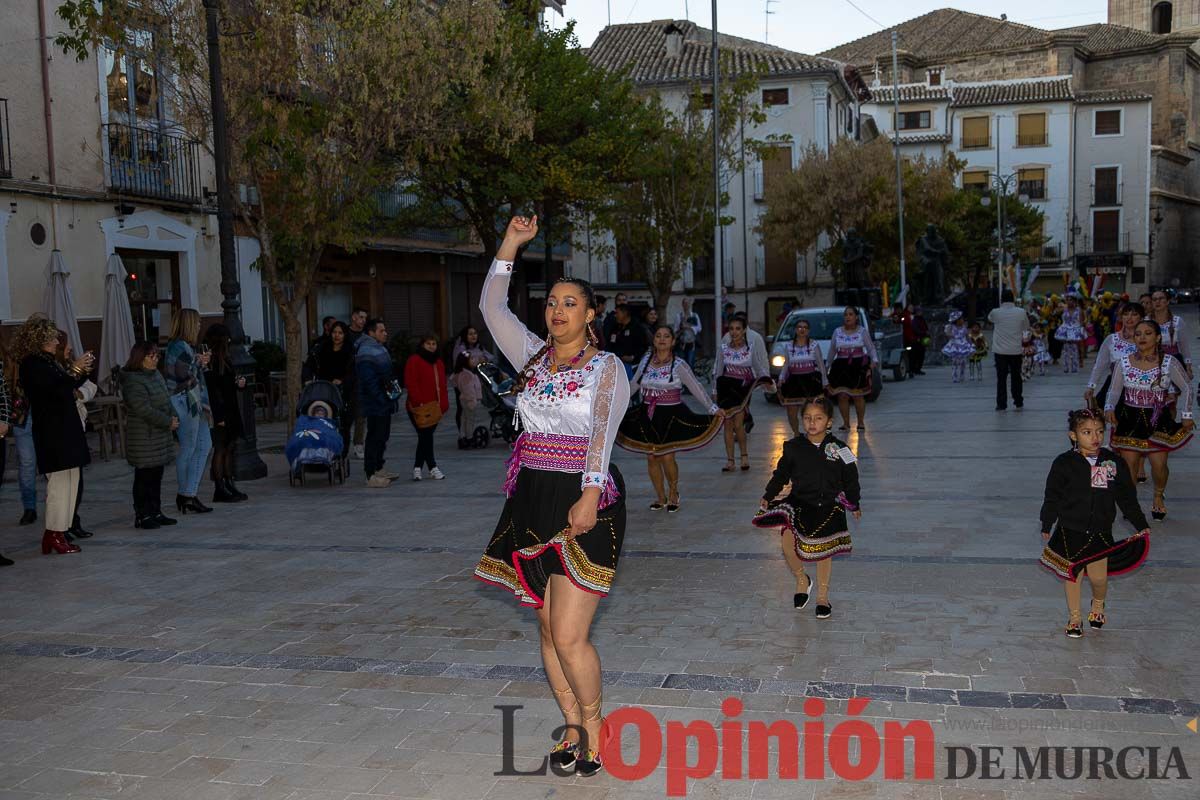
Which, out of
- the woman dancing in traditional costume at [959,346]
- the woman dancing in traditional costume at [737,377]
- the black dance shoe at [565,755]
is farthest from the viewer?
the woman dancing in traditional costume at [959,346]

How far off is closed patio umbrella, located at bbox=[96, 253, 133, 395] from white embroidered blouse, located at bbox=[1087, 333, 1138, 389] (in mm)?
11198

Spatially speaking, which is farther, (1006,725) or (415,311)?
(415,311)

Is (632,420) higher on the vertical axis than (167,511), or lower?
higher

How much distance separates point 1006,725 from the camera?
487 cm

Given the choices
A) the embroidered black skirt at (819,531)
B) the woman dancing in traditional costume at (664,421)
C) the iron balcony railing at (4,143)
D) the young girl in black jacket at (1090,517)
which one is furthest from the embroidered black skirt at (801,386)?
the iron balcony railing at (4,143)

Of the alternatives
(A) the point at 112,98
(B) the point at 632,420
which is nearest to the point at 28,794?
(B) the point at 632,420

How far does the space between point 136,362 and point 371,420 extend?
9.64 ft

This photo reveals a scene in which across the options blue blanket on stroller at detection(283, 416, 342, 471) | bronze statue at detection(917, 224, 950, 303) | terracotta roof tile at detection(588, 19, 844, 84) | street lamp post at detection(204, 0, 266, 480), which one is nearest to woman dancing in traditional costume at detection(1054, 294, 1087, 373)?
bronze statue at detection(917, 224, 950, 303)

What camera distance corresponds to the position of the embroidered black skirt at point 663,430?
10172mm

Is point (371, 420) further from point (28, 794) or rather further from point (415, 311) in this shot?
point (415, 311)

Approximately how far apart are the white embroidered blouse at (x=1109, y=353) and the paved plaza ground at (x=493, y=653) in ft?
4.08

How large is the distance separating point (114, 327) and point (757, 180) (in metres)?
35.7

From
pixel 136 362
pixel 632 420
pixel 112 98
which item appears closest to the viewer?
pixel 136 362

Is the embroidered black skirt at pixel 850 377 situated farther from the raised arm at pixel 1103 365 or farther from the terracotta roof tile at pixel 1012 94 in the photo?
the terracotta roof tile at pixel 1012 94
